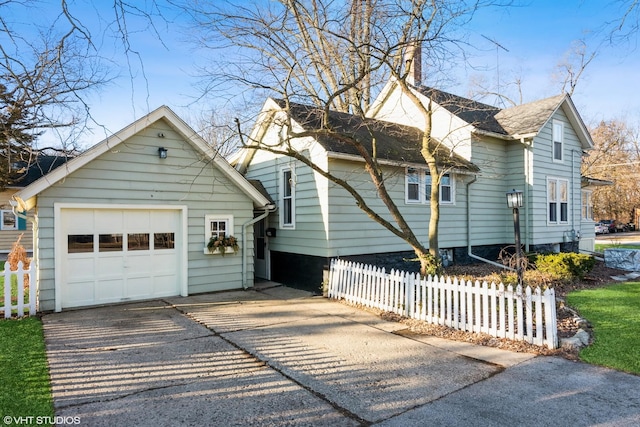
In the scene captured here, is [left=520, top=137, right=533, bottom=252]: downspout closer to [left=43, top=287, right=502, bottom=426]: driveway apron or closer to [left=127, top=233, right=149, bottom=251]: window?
[left=43, top=287, right=502, bottom=426]: driveway apron

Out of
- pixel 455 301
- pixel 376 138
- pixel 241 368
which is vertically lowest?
pixel 241 368

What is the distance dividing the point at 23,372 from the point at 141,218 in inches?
197

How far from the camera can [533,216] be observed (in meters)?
14.3

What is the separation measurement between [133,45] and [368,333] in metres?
5.45

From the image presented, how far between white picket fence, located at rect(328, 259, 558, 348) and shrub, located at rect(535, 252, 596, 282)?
3846mm

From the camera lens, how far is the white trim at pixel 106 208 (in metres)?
Answer: 8.14

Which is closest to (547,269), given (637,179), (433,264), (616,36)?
(433,264)

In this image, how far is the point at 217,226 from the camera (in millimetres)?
10461

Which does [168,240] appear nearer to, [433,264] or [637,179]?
[433,264]

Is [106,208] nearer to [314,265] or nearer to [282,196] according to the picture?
[282,196]

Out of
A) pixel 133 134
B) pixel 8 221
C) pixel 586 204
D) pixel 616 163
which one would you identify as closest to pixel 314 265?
pixel 133 134

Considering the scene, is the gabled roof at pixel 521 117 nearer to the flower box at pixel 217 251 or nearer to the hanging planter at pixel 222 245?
the hanging planter at pixel 222 245

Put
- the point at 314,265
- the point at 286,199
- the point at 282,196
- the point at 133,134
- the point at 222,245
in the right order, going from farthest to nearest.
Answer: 1. the point at 282,196
2. the point at 286,199
3. the point at 314,265
4. the point at 222,245
5. the point at 133,134

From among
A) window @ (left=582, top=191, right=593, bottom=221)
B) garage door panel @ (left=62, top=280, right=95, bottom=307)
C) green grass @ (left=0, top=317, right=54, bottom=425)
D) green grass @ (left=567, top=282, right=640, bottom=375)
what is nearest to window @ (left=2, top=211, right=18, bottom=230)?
garage door panel @ (left=62, top=280, right=95, bottom=307)
